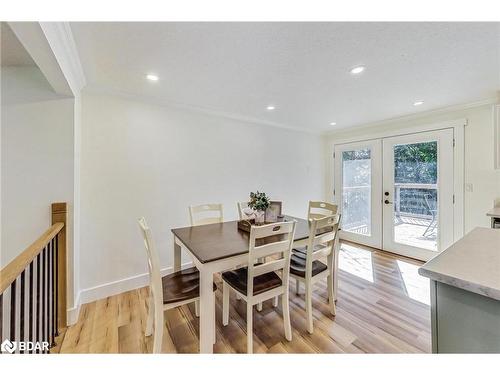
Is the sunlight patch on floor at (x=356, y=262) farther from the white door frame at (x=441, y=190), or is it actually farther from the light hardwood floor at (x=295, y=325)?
the white door frame at (x=441, y=190)

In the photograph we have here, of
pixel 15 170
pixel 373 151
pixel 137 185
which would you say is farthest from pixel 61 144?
pixel 373 151

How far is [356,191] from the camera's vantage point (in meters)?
4.09

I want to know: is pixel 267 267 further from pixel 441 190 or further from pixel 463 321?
pixel 441 190

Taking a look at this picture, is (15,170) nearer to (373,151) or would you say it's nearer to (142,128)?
(142,128)

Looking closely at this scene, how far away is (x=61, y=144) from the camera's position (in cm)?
182

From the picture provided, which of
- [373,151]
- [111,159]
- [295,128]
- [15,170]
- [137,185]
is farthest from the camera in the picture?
[295,128]

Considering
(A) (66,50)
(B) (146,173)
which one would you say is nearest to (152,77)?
(A) (66,50)

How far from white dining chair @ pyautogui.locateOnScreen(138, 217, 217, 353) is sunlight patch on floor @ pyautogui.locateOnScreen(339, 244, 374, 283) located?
2176 millimetres

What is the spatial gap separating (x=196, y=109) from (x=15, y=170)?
190cm

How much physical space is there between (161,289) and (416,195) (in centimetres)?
377

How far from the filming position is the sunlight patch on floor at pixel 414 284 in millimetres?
2234

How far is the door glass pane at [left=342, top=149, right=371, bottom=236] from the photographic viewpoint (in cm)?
391

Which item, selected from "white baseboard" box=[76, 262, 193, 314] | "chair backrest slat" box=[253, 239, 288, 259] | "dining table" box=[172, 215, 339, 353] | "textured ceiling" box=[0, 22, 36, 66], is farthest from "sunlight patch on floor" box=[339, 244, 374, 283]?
"textured ceiling" box=[0, 22, 36, 66]

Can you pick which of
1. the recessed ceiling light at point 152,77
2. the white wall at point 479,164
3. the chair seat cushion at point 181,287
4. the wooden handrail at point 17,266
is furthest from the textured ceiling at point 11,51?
the white wall at point 479,164
